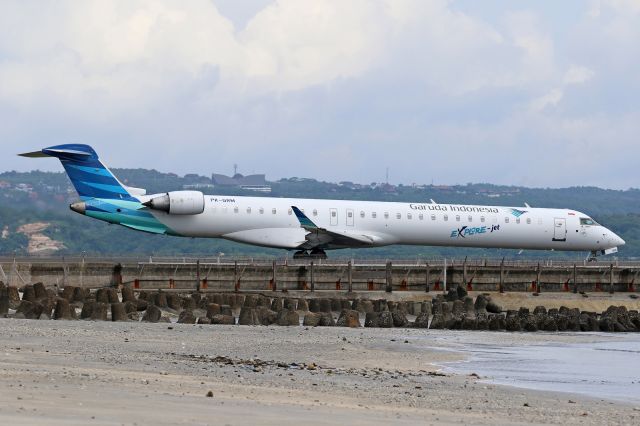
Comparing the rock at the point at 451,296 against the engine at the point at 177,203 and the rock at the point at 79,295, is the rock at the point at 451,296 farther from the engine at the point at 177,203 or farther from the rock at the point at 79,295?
the rock at the point at 79,295

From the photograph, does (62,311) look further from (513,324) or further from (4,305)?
(513,324)

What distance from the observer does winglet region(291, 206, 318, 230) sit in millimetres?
51938

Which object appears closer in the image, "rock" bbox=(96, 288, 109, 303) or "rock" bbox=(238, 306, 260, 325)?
"rock" bbox=(238, 306, 260, 325)

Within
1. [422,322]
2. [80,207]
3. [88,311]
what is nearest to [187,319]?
[88,311]

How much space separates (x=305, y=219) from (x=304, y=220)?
0.21 ft

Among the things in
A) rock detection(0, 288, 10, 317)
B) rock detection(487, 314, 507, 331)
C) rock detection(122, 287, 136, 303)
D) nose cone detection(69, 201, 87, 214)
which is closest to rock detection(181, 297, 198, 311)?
rock detection(122, 287, 136, 303)

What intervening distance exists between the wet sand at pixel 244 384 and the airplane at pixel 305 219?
2322cm

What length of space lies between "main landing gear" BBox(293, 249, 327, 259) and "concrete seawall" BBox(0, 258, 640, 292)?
2.22m

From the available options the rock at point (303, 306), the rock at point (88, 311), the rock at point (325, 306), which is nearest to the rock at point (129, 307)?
the rock at point (88, 311)

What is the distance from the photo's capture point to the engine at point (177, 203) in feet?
166

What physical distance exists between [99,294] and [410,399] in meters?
21.3

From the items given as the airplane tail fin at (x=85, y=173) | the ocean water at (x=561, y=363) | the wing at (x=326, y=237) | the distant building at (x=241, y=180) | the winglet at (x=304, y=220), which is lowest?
the ocean water at (x=561, y=363)

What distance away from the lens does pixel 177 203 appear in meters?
50.6

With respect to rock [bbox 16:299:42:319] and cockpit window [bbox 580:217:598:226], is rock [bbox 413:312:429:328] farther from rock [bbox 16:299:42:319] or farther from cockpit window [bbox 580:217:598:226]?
cockpit window [bbox 580:217:598:226]
